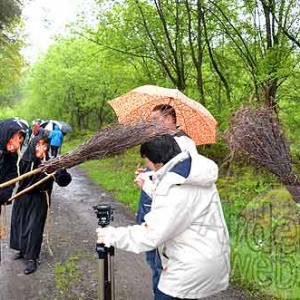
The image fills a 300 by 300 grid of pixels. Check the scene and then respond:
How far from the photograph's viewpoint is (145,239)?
2.29 metres

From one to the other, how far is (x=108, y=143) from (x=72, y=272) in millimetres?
2373

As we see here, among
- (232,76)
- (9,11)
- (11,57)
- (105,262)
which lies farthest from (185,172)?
(11,57)

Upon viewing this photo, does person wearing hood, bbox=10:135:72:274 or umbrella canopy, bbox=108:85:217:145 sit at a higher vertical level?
umbrella canopy, bbox=108:85:217:145

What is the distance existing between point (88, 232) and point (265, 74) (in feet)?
14.0

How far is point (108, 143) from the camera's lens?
3.25m

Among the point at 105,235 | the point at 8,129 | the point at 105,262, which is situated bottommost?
the point at 105,262

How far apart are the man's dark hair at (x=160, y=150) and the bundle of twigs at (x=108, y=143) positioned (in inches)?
14.4

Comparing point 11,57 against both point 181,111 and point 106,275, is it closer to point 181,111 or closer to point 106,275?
point 181,111

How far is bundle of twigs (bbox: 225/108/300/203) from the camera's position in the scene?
2595mm

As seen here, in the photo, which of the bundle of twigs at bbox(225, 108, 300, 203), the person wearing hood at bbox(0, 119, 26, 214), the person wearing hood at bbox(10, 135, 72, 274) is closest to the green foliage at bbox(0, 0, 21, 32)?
the person wearing hood at bbox(10, 135, 72, 274)

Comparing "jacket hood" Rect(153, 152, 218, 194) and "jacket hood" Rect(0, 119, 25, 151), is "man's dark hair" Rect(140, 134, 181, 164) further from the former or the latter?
"jacket hood" Rect(0, 119, 25, 151)

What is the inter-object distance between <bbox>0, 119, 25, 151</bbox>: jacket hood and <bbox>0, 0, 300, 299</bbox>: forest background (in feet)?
6.50

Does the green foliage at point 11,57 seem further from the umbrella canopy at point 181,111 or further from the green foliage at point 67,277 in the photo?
the umbrella canopy at point 181,111

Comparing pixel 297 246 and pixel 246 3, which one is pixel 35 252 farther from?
pixel 246 3
